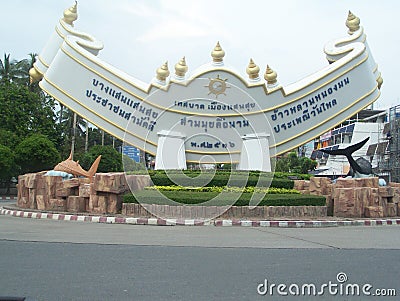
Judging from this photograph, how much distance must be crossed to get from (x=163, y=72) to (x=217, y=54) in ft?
7.50

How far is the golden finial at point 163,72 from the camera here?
732 inches

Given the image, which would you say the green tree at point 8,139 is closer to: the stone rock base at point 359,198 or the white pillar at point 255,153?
the white pillar at point 255,153

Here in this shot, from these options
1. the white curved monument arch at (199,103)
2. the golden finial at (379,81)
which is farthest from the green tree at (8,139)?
the golden finial at (379,81)

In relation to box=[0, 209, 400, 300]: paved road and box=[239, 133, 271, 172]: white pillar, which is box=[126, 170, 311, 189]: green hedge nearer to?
box=[239, 133, 271, 172]: white pillar

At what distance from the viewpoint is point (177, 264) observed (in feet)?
18.5

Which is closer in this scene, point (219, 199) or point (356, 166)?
point (219, 199)

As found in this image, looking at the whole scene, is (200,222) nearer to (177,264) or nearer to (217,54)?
(177,264)

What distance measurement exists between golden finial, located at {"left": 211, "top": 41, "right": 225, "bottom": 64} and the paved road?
A: 1118cm

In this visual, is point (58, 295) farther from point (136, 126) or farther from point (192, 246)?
point (136, 126)

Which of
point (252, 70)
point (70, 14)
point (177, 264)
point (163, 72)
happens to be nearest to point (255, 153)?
point (252, 70)

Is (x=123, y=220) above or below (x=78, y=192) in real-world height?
below

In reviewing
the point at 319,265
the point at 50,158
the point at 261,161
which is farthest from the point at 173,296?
the point at 50,158

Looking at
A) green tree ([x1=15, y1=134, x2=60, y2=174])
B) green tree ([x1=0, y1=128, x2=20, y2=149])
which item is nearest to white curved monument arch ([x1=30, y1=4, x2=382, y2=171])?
green tree ([x1=15, y1=134, x2=60, y2=174])

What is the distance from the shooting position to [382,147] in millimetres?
41000
